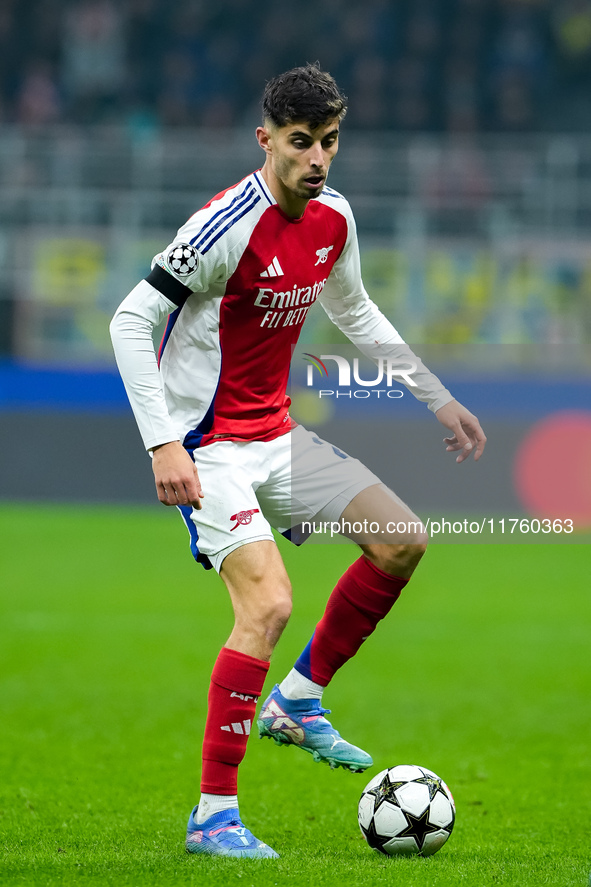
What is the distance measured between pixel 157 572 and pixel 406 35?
32.6ft

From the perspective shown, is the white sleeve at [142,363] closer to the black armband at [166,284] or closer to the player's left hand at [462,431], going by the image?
the black armband at [166,284]

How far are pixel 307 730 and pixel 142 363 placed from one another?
1.27 metres

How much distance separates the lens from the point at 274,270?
353cm

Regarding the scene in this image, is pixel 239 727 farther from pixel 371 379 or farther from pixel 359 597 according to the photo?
pixel 371 379

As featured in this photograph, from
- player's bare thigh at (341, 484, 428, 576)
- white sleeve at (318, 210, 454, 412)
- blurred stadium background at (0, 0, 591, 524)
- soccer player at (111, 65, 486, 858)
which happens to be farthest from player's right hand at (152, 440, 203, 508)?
blurred stadium background at (0, 0, 591, 524)

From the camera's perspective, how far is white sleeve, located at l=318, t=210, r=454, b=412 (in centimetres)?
386

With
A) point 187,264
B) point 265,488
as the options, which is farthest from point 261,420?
point 187,264

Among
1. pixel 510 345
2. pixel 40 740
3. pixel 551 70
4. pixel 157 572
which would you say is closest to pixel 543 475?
pixel 510 345

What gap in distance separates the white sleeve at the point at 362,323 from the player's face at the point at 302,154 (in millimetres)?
425

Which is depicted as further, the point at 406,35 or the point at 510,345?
the point at 406,35

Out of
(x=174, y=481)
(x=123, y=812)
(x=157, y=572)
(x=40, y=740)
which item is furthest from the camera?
(x=157, y=572)

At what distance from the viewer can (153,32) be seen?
16.8 metres

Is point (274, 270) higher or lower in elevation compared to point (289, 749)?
higher

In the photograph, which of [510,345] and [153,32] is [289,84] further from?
[153,32]
